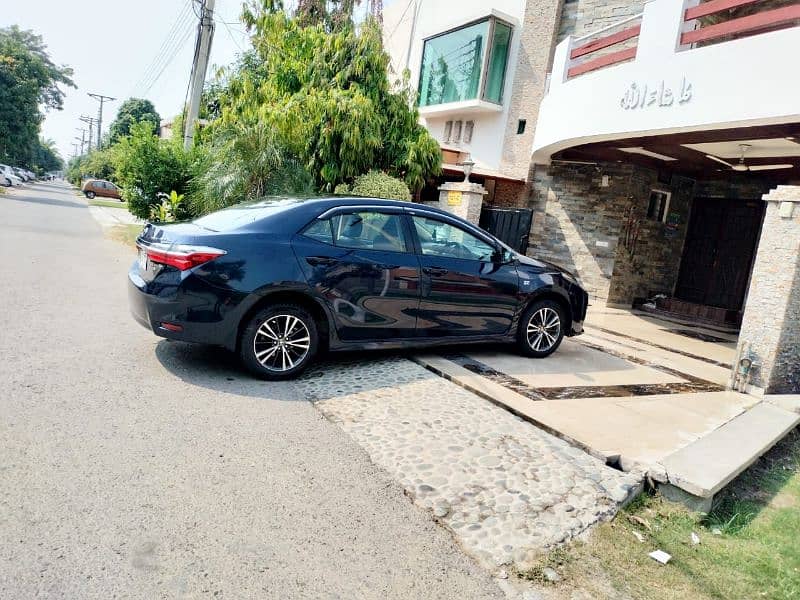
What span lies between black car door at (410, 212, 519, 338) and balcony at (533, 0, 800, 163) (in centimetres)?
311

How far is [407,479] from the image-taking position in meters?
3.39

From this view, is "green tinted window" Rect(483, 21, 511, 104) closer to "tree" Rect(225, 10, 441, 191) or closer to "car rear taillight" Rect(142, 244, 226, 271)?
"tree" Rect(225, 10, 441, 191)

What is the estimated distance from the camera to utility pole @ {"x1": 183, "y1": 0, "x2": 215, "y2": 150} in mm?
14312

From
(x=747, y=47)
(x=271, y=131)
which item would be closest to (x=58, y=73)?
(x=271, y=131)

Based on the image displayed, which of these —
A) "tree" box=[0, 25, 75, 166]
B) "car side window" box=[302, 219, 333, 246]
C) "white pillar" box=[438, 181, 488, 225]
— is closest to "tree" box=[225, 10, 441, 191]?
"white pillar" box=[438, 181, 488, 225]

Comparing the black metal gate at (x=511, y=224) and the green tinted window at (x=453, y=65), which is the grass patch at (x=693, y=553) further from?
the green tinted window at (x=453, y=65)

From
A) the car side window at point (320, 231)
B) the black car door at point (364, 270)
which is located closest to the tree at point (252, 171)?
the black car door at point (364, 270)

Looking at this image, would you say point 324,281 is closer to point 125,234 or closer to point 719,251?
point 719,251

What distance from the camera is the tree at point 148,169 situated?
1338 cm

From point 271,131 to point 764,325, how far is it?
29.3 ft

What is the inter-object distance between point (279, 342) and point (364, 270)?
0.97m

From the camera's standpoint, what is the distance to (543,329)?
641 cm

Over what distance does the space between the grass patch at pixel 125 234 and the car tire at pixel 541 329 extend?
10.4 m

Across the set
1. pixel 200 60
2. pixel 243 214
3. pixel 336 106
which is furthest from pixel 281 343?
pixel 200 60
